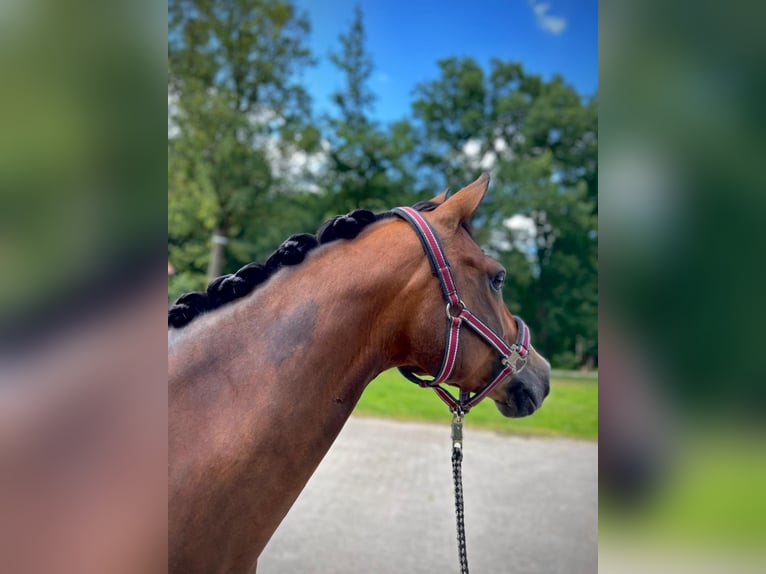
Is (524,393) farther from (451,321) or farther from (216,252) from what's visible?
(216,252)

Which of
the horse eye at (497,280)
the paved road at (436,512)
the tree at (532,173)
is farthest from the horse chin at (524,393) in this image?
the tree at (532,173)

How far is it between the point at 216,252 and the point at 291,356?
12.9 metres

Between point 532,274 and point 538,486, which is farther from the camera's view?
point 532,274

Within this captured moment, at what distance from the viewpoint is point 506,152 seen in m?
14.5

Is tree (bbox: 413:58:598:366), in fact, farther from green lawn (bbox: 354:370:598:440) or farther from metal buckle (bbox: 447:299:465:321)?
metal buckle (bbox: 447:299:465:321)

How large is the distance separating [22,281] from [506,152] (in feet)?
49.1

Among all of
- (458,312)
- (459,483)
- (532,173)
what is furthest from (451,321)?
(532,173)

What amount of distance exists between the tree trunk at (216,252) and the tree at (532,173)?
Result: 19.3 feet

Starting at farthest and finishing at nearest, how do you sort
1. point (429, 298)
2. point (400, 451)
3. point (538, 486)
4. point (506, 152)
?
point (506, 152) → point (400, 451) → point (538, 486) → point (429, 298)

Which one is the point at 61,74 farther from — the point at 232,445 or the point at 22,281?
the point at 232,445

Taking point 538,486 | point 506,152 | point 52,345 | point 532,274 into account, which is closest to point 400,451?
point 538,486

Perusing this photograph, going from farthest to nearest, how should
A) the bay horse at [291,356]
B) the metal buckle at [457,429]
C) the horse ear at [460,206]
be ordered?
the metal buckle at [457,429] < the horse ear at [460,206] < the bay horse at [291,356]

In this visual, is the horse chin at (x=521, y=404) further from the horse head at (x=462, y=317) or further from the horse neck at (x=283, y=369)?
the horse neck at (x=283, y=369)

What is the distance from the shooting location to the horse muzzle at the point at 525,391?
1656 millimetres
